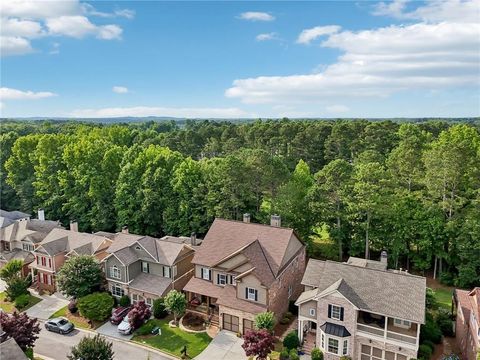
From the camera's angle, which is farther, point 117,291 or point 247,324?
point 117,291

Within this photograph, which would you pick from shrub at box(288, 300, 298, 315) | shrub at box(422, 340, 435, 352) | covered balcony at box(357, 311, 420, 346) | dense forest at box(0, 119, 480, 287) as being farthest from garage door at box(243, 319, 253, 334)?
dense forest at box(0, 119, 480, 287)

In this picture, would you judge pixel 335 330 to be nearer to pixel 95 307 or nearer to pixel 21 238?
pixel 95 307

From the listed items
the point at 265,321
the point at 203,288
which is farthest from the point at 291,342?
the point at 203,288

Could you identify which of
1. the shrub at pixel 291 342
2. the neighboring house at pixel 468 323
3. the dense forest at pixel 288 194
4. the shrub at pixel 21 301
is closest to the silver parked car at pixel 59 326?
the shrub at pixel 21 301

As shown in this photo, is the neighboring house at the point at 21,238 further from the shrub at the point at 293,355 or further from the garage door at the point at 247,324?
the shrub at the point at 293,355

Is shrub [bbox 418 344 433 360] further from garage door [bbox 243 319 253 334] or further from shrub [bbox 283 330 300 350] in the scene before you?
garage door [bbox 243 319 253 334]

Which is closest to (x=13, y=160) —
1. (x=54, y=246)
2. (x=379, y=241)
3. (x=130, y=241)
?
(x=54, y=246)
